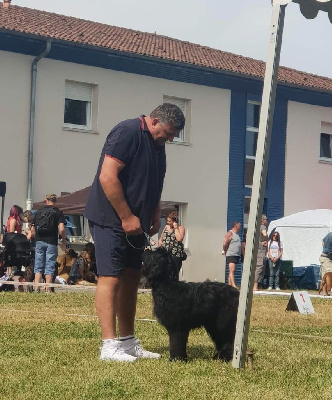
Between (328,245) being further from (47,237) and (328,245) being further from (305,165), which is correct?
(305,165)

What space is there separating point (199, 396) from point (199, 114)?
24.7m

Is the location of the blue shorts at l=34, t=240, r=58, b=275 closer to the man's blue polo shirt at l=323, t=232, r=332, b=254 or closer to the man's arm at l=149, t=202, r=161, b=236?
the man's blue polo shirt at l=323, t=232, r=332, b=254

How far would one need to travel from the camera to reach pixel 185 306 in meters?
7.45

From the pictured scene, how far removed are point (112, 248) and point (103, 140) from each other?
20614mm

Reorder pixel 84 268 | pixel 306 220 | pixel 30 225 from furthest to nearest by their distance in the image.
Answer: pixel 306 220 → pixel 84 268 → pixel 30 225

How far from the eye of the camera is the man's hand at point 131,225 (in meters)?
7.21

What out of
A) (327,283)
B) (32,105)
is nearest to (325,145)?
(32,105)

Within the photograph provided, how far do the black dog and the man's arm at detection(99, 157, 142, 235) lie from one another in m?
0.38

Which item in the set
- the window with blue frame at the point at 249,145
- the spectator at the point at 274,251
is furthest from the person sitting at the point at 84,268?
the window with blue frame at the point at 249,145

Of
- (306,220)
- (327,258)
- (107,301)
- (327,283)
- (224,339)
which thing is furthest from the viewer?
(306,220)

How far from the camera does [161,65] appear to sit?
29297mm

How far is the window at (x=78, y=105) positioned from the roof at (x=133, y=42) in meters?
1.27

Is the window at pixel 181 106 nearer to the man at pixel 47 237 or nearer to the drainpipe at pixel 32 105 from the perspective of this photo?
the drainpipe at pixel 32 105

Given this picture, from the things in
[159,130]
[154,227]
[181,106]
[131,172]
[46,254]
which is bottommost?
[46,254]
